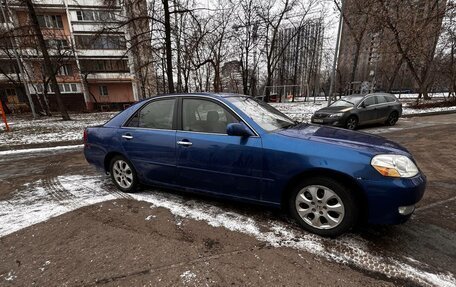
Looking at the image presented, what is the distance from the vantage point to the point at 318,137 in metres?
2.71

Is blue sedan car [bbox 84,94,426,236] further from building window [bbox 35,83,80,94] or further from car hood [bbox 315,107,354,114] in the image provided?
building window [bbox 35,83,80,94]

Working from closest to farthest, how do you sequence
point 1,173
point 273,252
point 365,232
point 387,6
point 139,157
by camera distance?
1. point 273,252
2. point 365,232
3. point 139,157
4. point 1,173
5. point 387,6

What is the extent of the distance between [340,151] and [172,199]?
2.46 metres

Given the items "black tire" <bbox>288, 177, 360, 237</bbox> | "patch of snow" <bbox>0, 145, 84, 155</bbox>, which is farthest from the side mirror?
"patch of snow" <bbox>0, 145, 84, 155</bbox>

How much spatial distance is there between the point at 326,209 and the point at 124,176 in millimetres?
3074

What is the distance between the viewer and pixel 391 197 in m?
2.26

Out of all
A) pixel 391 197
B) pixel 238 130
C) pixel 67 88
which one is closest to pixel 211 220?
pixel 238 130

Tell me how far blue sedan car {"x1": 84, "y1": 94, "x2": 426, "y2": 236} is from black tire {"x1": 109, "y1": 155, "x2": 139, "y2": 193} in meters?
0.02

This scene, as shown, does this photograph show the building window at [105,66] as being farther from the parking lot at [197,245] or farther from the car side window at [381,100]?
the parking lot at [197,245]

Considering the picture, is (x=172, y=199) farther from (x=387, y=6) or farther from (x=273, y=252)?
(x=387, y=6)

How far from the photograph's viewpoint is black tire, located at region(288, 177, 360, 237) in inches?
95.1

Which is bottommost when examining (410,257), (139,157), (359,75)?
(410,257)

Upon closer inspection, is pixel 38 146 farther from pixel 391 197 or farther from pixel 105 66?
pixel 105 66

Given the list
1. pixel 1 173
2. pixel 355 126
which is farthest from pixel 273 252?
pixel 355 126
